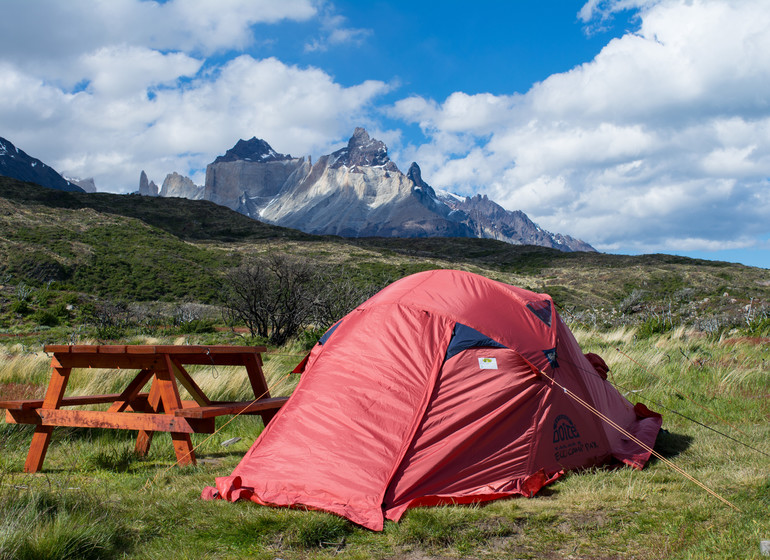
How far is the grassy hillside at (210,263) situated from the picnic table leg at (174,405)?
14910mm

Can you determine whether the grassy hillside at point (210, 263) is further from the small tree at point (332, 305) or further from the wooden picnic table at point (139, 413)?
the wooden picnic table at point (139, 413)

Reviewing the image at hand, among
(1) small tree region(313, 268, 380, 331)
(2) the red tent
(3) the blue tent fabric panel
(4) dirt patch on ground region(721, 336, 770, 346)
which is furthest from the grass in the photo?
(1) small tree region(313, 268, 380, 331)

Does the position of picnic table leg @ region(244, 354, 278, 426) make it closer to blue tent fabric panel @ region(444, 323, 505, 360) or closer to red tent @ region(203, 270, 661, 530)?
red tent @ region(203, 270, 661, 530)

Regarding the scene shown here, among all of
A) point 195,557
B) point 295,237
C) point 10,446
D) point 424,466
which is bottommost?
point 10,446

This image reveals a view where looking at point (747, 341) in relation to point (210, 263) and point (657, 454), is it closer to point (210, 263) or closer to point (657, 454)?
point (657, 454)

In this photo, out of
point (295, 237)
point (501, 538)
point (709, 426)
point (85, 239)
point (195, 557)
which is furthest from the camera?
point (295, 237)

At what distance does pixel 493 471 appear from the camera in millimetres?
4520

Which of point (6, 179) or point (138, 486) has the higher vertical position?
point (6, 179)

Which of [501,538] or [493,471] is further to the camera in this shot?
[493,471]

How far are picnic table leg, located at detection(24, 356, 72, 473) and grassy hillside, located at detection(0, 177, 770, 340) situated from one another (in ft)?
51.4

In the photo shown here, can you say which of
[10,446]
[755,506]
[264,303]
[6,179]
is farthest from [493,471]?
[6,179]

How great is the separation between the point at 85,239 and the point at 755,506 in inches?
1839

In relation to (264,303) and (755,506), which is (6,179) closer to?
(264,303)

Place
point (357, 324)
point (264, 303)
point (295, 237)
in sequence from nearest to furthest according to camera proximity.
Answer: point (357, 324) → point (264, 303) → point (295, 237)
